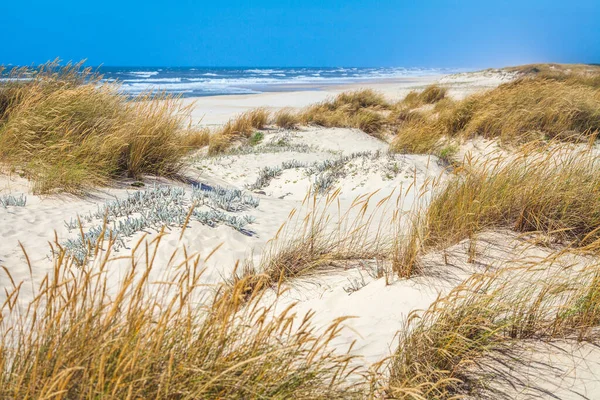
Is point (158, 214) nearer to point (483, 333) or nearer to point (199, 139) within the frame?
point (483, 333)

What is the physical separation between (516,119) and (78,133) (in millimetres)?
8684

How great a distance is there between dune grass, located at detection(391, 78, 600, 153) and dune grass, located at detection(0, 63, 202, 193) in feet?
15.5

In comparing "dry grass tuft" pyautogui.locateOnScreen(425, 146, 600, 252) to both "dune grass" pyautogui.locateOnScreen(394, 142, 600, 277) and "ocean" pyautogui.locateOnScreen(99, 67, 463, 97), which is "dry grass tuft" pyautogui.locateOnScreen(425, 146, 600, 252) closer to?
"dune grass" pyautogui.locateOnScreen(394, 142, 600, 277)

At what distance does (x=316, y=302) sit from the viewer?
3.26 meters

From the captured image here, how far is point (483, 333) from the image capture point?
7.59ft

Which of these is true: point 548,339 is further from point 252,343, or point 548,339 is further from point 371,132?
point 371,132

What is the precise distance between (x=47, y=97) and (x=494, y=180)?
6.46 metres

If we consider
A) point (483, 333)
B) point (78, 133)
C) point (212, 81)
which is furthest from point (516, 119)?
point (212, 81)

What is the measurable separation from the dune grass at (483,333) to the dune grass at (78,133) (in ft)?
16.1

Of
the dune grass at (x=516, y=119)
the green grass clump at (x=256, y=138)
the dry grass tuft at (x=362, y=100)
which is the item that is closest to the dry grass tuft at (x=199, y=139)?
the green grass clump at (x=256, y=138)

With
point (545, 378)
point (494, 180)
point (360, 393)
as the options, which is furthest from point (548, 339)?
point (494, 180)

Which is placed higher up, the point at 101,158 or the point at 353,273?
the point at 101,158

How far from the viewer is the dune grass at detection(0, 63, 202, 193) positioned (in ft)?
19.8

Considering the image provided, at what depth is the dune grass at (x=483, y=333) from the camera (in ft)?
6.86
